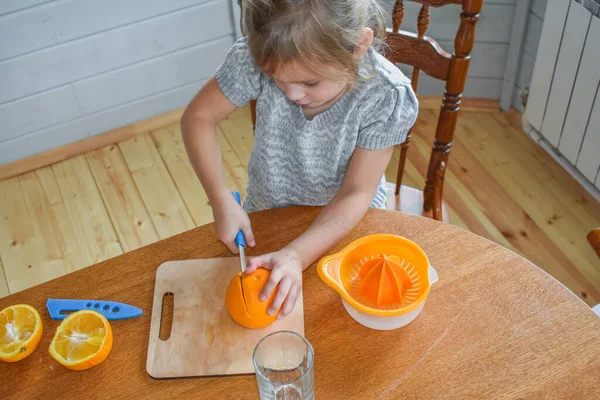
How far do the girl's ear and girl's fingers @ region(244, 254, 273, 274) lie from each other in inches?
13.6

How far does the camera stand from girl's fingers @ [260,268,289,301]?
88 centimetres

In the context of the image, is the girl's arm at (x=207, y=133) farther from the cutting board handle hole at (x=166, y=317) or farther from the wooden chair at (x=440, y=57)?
the wooden chair at (x=440, y=57)

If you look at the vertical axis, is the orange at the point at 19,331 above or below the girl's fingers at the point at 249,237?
below

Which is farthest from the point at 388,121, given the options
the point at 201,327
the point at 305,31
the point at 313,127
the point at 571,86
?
the point at 571,86

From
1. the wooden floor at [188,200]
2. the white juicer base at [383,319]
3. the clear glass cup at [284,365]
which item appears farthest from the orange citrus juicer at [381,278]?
the wooden floor at [188,200]

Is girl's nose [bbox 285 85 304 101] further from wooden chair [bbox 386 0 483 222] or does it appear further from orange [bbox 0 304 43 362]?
orange [bbox 0 304 43 362]

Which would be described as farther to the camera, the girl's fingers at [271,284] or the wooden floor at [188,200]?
the wooden floor at [188,200]

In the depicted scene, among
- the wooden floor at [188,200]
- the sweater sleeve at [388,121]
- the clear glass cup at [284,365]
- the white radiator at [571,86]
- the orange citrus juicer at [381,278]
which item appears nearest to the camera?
the clear glass cup at [284,365]

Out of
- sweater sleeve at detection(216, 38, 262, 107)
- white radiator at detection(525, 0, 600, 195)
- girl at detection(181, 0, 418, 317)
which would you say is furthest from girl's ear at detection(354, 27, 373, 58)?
white radiator at detection(525, 0, 600, 195)

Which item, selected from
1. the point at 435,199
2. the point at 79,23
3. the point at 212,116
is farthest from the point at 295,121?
the point at 79,23

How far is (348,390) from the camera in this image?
2.69 ft

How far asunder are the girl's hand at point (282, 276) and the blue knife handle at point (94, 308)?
186 mm

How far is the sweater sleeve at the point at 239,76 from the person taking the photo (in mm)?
1153

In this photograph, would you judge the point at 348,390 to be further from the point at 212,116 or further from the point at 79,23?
the point at 79,23
